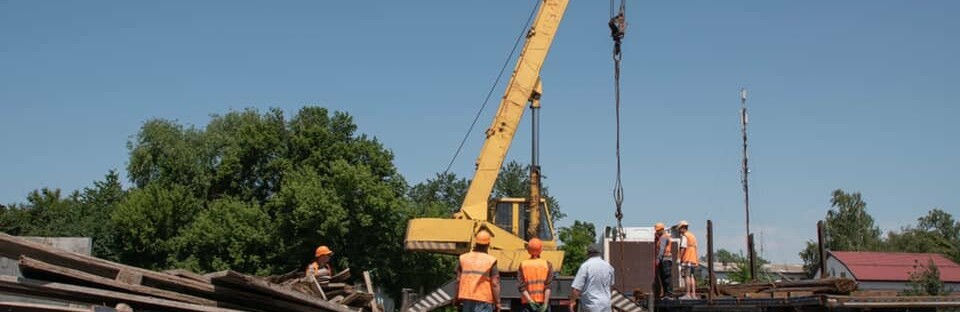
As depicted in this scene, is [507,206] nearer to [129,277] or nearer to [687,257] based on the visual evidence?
[687,257]

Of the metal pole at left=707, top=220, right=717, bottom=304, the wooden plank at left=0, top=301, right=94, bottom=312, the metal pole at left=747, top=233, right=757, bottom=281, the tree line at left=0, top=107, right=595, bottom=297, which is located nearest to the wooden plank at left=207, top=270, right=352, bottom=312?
the wooden plank at left=0, top=301, right=94, bottom=312

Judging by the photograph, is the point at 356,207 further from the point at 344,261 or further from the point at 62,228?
the point at 62,228

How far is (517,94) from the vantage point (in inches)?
888

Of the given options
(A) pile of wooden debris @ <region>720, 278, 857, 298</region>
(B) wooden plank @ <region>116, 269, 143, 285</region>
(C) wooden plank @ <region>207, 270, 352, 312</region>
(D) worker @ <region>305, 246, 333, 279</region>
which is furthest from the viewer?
(D) worker @ <region>305, 246, 333, 279</region>

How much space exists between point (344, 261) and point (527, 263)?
2757 cm

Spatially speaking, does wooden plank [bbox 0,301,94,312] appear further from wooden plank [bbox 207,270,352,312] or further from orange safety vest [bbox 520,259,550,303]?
orange safety vest [bbox 520,259,550,303]

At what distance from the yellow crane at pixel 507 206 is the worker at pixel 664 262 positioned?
475 cm

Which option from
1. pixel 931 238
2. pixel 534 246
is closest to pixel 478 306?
pixel 534 246

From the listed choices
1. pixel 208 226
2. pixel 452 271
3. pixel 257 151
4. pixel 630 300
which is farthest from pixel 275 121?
pixel 630 300

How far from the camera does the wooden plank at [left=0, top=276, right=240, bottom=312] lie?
7.75m

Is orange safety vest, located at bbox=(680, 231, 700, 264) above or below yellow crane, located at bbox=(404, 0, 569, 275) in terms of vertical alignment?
below

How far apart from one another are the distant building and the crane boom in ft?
113

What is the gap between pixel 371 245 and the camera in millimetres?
38250

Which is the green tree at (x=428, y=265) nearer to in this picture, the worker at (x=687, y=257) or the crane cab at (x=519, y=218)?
the crane cab at (x=519, y=218)
